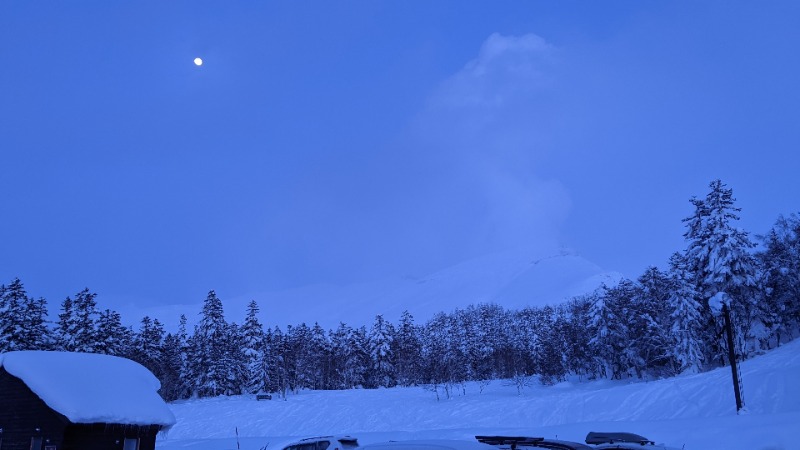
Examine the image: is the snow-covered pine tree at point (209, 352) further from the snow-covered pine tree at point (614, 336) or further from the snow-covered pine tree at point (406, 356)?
the snow-covered pine tree at point (614, 336)

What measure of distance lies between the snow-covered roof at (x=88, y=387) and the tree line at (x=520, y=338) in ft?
107

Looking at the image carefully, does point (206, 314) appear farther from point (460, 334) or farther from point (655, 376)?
point (655, 376)

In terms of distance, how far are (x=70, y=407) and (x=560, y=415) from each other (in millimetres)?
33678

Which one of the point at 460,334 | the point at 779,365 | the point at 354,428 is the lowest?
the point at 354,428

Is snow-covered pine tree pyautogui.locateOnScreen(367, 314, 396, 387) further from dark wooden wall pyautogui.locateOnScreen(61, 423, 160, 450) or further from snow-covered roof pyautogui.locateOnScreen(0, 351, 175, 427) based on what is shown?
dark wooden wall pyautogui.locateOnScreen(61, 423, 160, 450)

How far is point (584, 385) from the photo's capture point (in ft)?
242

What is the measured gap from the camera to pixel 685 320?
6012 centimetres

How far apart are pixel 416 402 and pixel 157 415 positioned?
39914 mm

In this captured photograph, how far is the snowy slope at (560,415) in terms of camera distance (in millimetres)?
22047

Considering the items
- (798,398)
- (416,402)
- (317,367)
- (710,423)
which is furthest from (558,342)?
(710,423)

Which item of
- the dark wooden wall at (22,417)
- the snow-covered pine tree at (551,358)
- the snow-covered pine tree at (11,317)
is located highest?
the snow-covered pine tree at (11,317)

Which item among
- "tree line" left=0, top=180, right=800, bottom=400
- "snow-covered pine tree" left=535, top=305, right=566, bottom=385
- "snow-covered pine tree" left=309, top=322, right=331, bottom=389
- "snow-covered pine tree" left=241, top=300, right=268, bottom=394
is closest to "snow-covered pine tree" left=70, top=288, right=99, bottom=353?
"tree line" left=0, top=180, right=800, bottom=400

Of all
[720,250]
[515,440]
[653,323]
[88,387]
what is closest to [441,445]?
[515,440]

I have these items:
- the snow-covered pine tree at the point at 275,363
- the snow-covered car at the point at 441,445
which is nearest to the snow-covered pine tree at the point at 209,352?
the snow-covered pine tree at the point at 275,363
